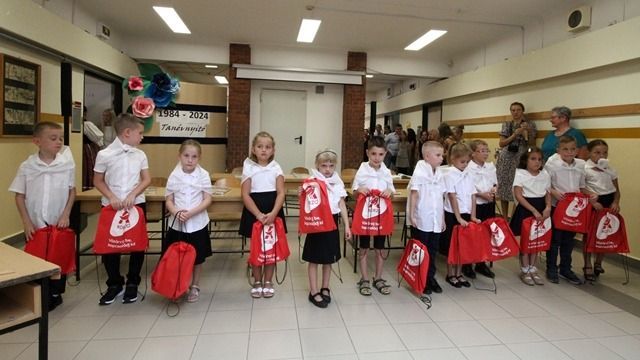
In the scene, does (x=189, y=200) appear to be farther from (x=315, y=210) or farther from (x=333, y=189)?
(x=333, y=189)

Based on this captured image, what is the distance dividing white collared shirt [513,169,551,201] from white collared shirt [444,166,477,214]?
501 mm

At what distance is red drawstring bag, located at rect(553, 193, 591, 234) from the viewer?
140 inches

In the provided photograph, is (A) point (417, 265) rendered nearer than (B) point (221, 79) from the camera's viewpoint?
Yes

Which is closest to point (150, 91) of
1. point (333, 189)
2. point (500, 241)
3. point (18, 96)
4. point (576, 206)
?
point (18, 96)

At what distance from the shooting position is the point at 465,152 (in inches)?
134

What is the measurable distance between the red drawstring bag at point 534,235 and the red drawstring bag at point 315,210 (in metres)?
1.83

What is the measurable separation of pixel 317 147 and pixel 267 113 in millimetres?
1232

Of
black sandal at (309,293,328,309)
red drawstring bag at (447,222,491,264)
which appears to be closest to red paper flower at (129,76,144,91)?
black sandal at (309,293,328,309)

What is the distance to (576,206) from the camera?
11.7ft

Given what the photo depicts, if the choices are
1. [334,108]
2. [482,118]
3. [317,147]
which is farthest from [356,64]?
[482,118]

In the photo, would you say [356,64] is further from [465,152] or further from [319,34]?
[465,152]

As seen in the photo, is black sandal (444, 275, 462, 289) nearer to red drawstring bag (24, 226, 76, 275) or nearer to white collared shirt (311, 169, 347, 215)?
white collared shirt (311, 169, 347, 215)

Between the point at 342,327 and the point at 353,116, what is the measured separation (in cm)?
584

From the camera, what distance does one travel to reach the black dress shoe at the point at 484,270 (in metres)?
3.83
